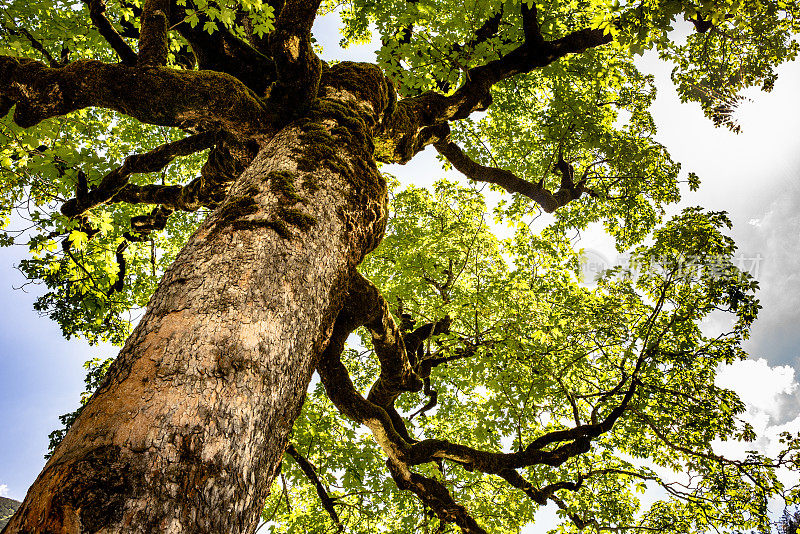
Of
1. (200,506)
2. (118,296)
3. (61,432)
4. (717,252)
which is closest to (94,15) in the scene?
(118,296)

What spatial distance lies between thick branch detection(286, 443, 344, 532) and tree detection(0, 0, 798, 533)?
0.20ft

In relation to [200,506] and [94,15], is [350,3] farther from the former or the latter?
[200,506]

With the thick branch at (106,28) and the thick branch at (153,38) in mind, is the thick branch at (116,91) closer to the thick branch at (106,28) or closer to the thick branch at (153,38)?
the thick branch at (153,38)

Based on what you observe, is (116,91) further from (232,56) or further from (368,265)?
(368,265)

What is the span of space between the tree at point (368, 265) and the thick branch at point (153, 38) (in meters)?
0.03

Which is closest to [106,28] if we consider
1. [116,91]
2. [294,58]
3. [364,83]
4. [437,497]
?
[116,91]

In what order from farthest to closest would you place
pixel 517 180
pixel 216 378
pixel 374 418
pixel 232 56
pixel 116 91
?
pixel 517 180 → pixel 374 418 → pixel 232 56 → pixel 116 91 → pixel 216 378

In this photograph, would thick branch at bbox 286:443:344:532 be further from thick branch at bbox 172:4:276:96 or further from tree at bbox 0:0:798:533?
thick branch at bbox 172:4:276:96

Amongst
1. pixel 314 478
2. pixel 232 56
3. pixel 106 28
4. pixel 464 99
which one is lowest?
pixel 314 478

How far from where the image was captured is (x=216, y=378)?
144 centimetres

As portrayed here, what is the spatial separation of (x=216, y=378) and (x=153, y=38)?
325cm

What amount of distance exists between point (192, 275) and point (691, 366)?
24.6 ft

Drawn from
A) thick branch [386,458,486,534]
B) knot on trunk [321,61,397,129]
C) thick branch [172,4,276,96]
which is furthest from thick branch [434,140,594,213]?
thick branch [386,458,486,534]

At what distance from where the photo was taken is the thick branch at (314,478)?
6.04 m
